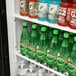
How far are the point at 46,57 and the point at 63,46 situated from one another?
7.8 inches

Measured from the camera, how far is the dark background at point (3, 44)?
4.81 ft

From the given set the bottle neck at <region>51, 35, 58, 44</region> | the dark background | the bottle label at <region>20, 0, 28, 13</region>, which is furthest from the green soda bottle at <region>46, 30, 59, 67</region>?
the dark background

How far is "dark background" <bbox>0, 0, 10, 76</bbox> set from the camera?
1467 millimetres

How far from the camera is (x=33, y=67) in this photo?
5.17ft

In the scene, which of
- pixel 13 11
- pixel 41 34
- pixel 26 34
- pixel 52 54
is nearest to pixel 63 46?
pixel 52 54

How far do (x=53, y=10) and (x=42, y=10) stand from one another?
0.34 feet

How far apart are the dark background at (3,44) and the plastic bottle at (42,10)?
377 mm

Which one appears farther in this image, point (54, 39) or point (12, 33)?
point (12, 33)

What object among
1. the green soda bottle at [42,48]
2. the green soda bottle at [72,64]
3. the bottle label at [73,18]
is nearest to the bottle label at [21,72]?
the green soda bottle at [42,48]

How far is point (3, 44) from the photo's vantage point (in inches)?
61.8

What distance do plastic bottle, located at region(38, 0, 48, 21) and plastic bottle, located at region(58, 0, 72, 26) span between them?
14 cm

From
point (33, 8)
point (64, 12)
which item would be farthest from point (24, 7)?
point (64, 12)

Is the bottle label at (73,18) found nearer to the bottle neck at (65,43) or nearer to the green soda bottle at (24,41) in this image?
the bottle neck at (65,43)

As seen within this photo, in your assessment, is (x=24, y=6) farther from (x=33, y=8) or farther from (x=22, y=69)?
(x=22, y=69)
